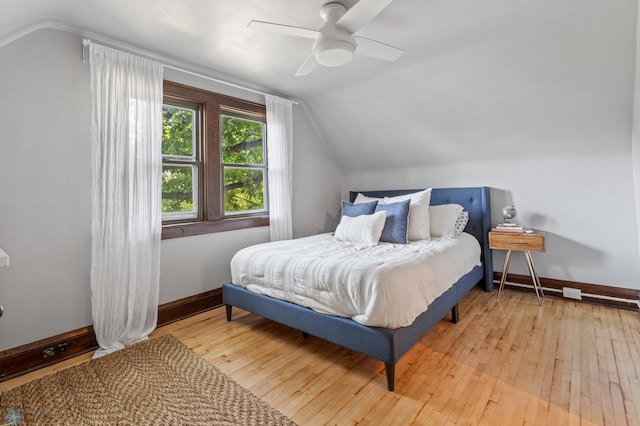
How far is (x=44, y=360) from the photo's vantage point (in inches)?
81.5

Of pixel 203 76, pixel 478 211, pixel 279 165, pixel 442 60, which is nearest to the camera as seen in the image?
pixel 442 60

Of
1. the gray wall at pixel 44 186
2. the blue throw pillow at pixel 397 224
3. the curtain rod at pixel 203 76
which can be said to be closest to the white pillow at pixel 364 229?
the blue throw pillow at pixel 397 224

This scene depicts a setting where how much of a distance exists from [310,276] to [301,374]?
62 cm

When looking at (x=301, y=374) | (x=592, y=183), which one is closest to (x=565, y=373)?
(x=301, y=374)

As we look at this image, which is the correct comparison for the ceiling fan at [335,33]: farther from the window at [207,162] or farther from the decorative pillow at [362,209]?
the decorative pillow at [362,209]

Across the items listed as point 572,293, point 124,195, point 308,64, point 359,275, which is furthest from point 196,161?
point 572,293

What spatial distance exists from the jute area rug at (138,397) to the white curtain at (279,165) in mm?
1790

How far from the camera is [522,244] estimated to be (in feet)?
9.66

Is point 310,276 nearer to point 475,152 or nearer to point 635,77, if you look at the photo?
point 475,152

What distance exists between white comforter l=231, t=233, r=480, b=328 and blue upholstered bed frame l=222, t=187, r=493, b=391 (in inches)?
2.1

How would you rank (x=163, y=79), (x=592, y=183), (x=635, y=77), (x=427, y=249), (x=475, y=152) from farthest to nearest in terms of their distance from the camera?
(x=475, y=152) < (x=592, y=183) < (x=163, y=79) < (x=427, y=249) < (x=635, y=77)

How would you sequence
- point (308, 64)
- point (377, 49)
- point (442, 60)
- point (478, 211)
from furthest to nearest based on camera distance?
point (478, 211), point (442, 60), point (308, 64), point (377, 49)

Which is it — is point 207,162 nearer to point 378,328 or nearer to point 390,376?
point 378,328

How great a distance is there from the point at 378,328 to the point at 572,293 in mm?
2554
